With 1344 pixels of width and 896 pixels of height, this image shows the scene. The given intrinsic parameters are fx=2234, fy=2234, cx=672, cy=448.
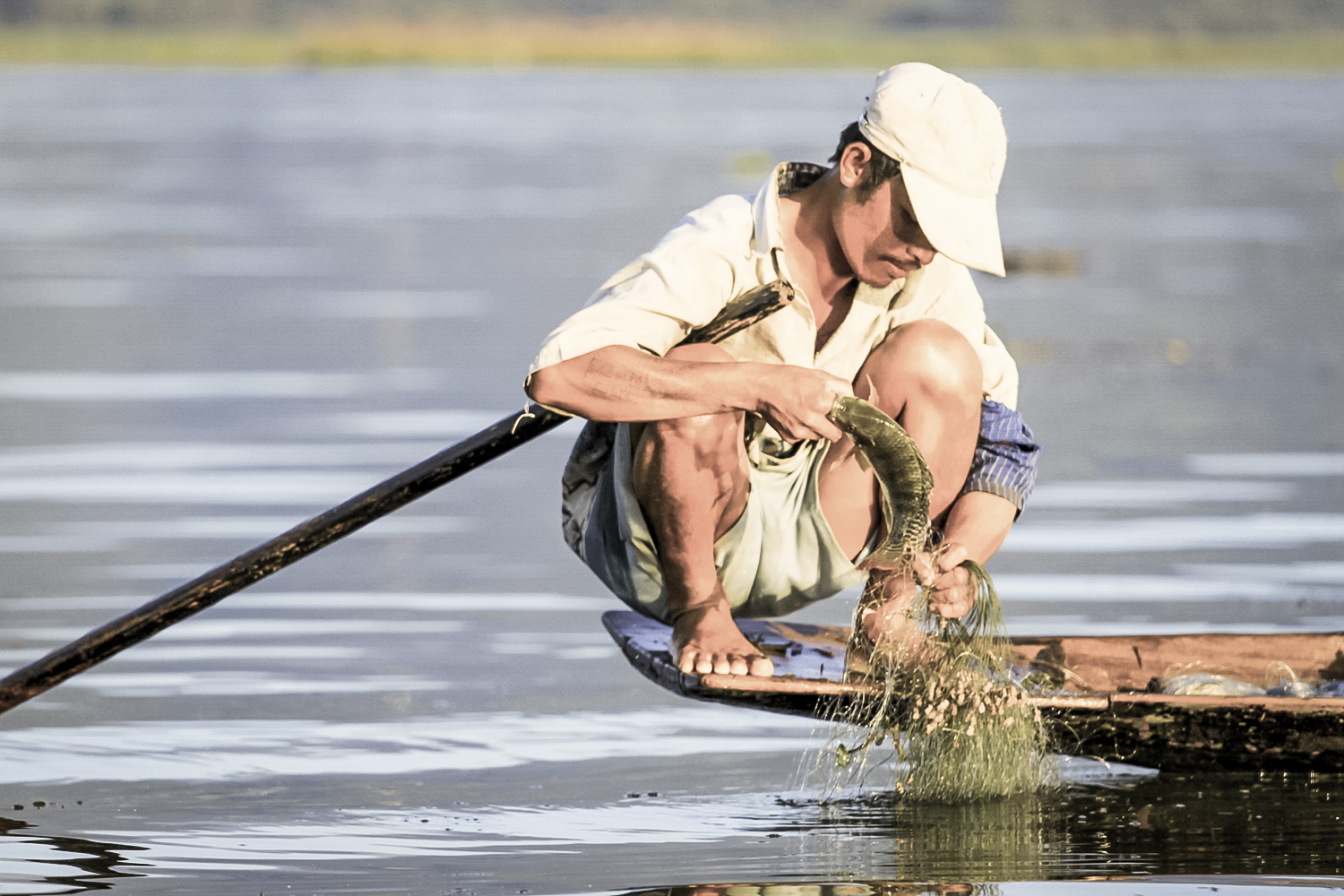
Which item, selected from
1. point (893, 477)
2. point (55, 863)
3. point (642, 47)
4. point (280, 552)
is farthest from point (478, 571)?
point (642, 47)

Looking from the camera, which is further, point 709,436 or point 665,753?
point 665,753

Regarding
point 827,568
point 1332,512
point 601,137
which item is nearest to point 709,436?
point 827,568

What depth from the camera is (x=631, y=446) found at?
5.14 metres

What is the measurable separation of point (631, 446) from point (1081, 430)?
547 centimetres

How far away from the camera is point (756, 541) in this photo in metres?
5.26

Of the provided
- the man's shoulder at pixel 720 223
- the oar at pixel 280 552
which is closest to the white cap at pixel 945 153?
the man's shoulder at pixel 720 223

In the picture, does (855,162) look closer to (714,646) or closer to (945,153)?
(945,153)

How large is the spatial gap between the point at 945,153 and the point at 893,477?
0.72 m

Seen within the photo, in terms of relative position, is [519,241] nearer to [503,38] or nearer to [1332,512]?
[1332,512]

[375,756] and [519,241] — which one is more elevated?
[519,241]

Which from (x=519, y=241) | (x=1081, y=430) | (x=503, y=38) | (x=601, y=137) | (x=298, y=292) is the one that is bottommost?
Result: (x=1081, y=430)

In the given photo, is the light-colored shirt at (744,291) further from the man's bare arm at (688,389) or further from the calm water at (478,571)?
the calm water at (478,571)

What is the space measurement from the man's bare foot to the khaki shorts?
14cm

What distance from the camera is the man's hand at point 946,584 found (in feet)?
16.7
